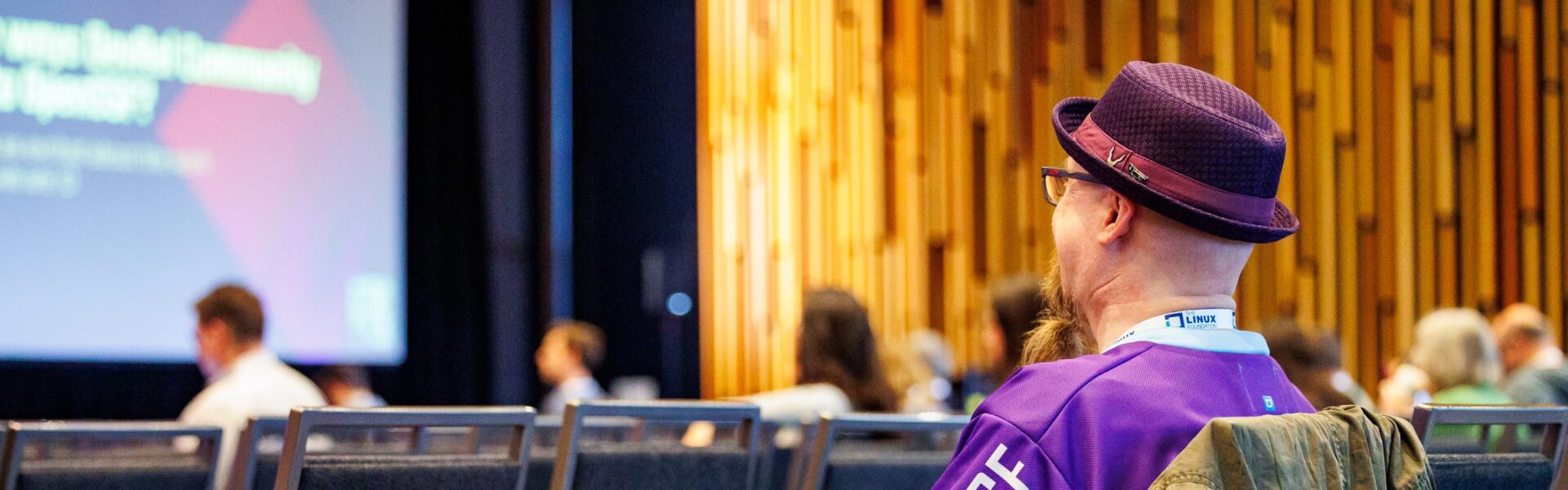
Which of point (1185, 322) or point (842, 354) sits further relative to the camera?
point (842, 354)

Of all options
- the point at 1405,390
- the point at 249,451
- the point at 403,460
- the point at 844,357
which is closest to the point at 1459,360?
the point at 1405,390

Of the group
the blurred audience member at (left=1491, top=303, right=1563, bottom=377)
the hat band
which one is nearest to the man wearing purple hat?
the hat band

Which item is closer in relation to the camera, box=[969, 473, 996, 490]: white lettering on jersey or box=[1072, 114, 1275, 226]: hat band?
box=[969, 473, 996, 490]: white lettering on jersey

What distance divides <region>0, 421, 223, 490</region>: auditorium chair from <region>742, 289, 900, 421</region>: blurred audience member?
81.0 inches

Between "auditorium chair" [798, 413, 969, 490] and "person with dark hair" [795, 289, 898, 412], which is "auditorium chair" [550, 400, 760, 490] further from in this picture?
"person with dark hair" [795, 289, 898, 412]

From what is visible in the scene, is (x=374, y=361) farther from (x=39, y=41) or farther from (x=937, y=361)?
(x=937, y=361)

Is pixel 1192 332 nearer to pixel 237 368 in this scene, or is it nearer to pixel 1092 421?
pixel 1092 421

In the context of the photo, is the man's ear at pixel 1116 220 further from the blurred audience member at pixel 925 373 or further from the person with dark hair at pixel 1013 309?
the blurred audience member at pixel 925 373

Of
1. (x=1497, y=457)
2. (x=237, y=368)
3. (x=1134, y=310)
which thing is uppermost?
(x=1134, y=310)

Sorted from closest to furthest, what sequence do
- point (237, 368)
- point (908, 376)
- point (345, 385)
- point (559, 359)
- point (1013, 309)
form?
point (1013, 309)
point (237, 368)
point (908, 376)
point (559, 359)
point (345, 385)

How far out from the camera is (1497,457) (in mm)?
1638

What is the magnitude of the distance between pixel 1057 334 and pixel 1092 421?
13.7 inches

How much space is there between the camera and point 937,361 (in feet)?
22.2

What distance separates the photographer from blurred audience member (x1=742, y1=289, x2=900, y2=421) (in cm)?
385
